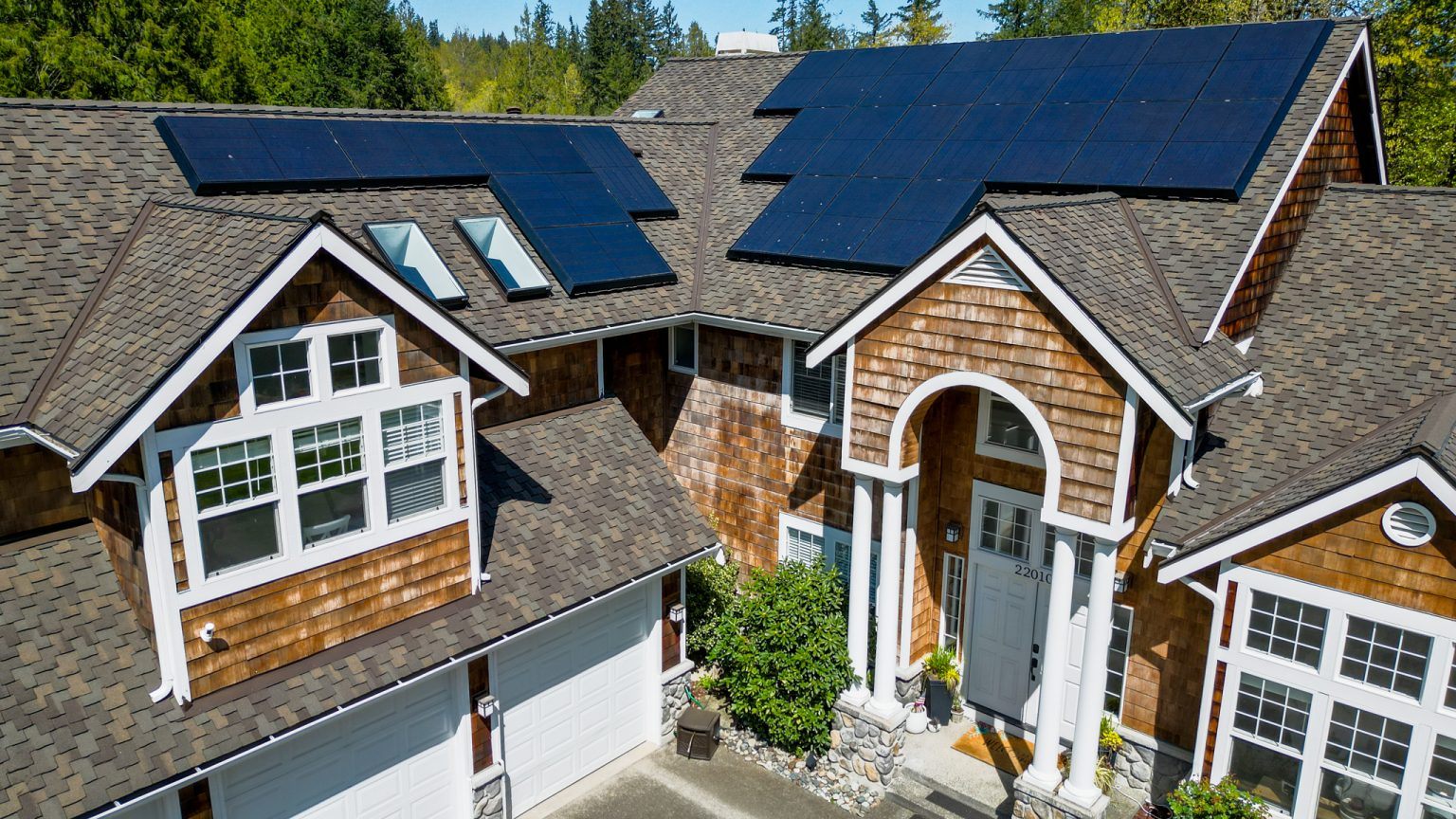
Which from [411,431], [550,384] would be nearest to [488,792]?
[411,431]

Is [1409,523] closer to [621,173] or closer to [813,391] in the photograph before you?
[813,391]

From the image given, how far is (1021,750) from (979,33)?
58.0 m

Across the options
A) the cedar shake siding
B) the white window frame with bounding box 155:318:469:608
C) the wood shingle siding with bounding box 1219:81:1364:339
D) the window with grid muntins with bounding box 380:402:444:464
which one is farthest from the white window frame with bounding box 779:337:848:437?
the window with grid muntins with bounding box 380:402:444:464

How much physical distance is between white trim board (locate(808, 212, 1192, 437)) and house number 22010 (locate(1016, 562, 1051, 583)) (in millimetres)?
4017

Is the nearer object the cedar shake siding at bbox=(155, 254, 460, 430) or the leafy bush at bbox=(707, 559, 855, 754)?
the cedar shake siding at bbox=(155, 254, 460, 430)

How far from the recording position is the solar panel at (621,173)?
670 inches

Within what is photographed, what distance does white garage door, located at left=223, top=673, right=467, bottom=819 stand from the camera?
9.92m

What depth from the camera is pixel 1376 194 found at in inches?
554

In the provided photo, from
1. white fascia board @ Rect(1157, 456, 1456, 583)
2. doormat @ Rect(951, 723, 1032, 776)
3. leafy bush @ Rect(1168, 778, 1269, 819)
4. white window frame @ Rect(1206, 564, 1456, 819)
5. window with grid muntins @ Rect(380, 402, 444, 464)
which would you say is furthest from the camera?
doormat @ Rect(951, 723, 1032, 776)

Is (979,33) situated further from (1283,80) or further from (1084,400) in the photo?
(1084,400)

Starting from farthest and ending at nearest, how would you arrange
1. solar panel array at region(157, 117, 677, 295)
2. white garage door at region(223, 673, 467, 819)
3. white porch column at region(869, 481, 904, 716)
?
1. solar panel array at region(157, 117, 677, 295)
2. white porch column at region(869, 481, 904, 716)
3. white garage door at region(223, 673, 467, 819)

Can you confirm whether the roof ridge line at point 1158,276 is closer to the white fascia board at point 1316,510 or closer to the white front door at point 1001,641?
the white fascia board at point 1316,510

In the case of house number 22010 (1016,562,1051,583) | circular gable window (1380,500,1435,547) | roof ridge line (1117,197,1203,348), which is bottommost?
house number 22010 (1016,562,1051,583)

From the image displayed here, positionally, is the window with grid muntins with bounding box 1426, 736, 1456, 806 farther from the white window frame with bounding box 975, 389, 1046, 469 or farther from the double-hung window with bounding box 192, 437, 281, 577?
the double-hung window with bounding box 192, 437, 281, 577
